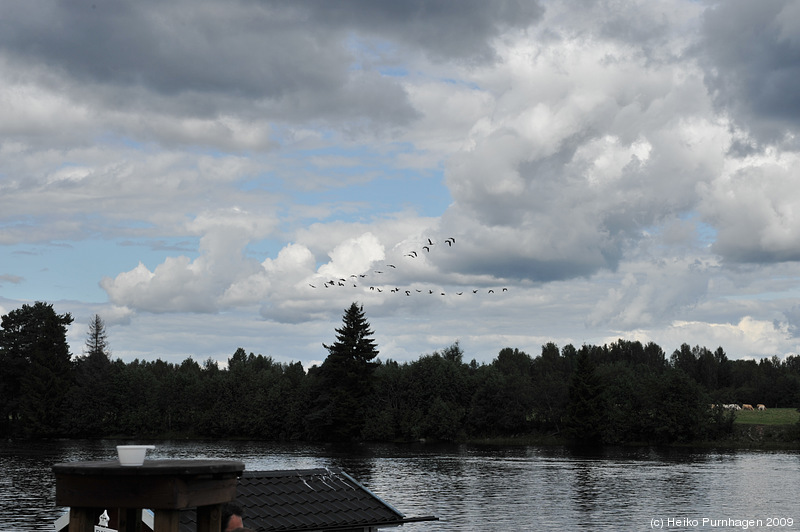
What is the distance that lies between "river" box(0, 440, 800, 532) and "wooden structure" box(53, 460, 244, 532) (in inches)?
1292

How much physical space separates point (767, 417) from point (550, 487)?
77.0 meters

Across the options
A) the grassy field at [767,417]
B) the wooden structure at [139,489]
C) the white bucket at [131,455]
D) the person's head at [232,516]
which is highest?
the white bucket at [131,455]

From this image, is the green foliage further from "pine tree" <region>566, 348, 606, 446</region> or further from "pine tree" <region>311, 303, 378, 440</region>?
"pine tree" <region>566, 348, 606, 446</region>

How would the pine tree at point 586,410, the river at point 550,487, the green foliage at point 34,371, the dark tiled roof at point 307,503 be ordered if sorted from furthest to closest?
the green foliage at point 34,371
the pine tree at point 586,410
the river at point 550,487
the dark tiled roof at point 307,503

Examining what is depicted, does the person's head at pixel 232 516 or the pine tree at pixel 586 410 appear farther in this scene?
the pine tree at pixel 586 410

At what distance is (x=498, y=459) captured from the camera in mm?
91125

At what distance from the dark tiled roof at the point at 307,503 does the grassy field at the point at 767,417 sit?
11012cm

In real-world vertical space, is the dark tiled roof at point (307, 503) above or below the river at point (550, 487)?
above

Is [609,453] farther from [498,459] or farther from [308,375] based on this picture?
[308,375]

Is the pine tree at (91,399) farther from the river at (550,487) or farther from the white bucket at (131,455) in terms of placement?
the white bucket at (131,455)

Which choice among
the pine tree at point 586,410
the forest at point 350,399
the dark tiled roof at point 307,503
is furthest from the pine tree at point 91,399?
the dark tiled roof at point 307,503

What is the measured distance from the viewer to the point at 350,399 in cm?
13188

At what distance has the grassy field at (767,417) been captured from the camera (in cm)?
11631

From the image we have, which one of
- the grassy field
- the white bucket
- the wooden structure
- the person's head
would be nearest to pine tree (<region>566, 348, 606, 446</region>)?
the grassy field
